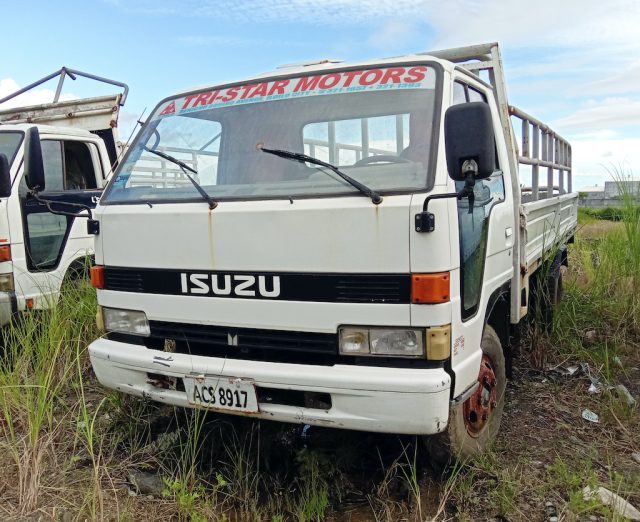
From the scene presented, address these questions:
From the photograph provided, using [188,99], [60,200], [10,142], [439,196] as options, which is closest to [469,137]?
[439,196]

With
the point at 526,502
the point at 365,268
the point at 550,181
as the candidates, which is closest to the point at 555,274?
the point at 550,181

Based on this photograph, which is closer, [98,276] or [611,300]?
[98,276]

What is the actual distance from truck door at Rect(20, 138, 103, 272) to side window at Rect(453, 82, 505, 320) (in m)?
3.41

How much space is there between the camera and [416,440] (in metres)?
2.89

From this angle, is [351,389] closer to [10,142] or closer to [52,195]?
[52,195]

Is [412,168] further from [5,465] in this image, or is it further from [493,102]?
[5,465]

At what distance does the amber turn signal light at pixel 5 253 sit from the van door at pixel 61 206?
0.16m

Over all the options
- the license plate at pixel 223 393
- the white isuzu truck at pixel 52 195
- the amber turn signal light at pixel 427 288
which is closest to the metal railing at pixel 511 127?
the amber turn signal light at pixel 427 288

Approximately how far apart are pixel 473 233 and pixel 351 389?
0.99 m

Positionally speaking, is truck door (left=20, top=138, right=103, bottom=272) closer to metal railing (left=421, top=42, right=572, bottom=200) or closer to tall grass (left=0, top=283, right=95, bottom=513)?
tall grass (left=0, top=283, right=95, bottom=513)

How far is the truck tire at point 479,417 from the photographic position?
A: 2799 millimetres

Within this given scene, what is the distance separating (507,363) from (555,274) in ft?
6.07

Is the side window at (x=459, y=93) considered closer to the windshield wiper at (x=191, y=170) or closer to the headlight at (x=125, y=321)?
the windshield wiper at (x=191, y=170)

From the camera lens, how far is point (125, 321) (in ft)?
10.0
